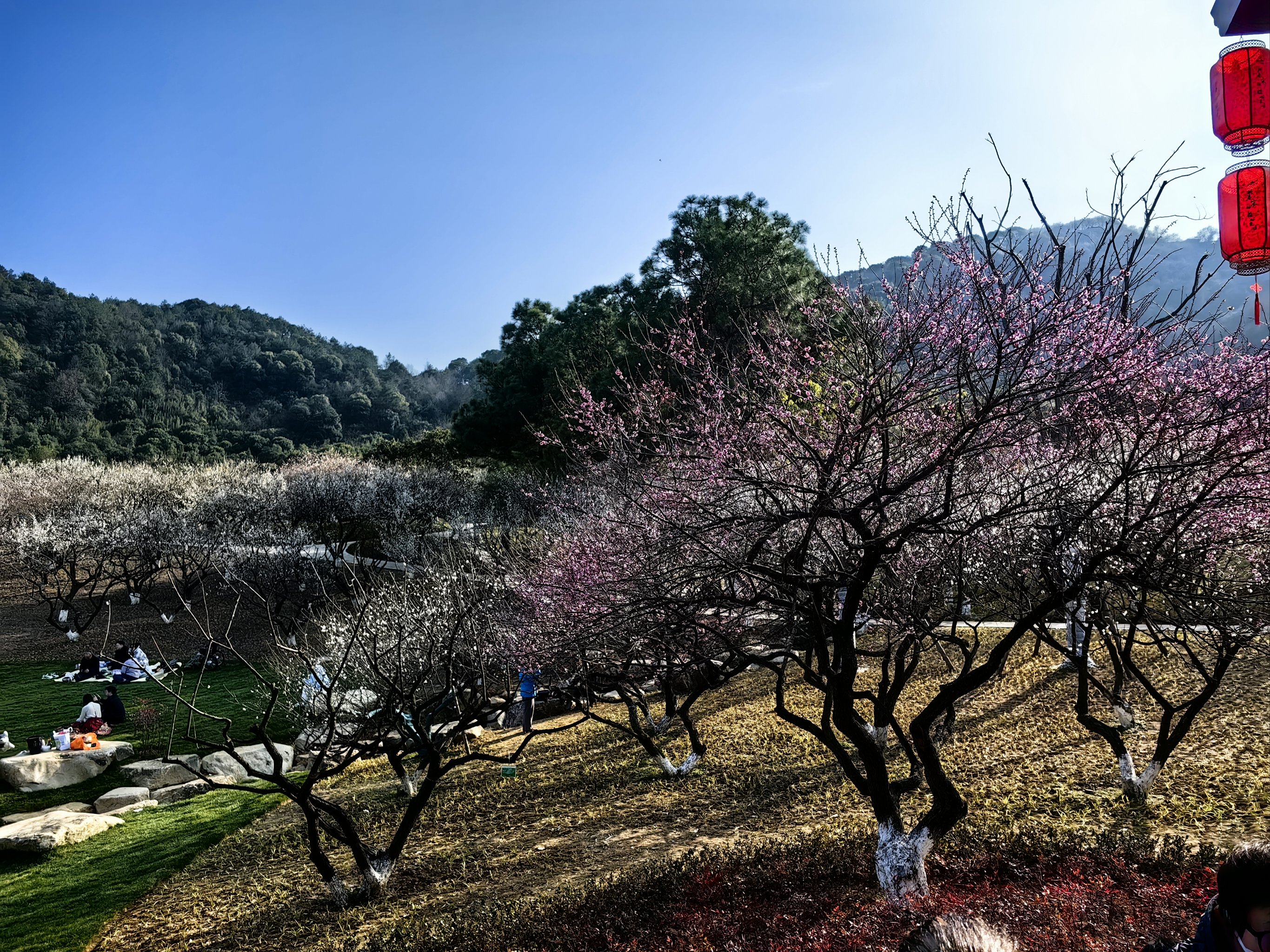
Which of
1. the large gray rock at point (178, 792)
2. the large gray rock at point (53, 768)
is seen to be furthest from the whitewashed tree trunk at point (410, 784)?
the large gray rock at point (53, 768)

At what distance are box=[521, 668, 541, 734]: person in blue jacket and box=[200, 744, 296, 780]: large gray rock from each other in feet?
14.0

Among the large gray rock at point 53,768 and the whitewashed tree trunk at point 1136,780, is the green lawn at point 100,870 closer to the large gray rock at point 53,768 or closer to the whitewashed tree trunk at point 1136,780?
the large gray rock at point 53,768

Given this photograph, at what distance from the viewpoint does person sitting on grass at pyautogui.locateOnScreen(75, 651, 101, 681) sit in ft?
64.3

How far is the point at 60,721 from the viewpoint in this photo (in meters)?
16.3

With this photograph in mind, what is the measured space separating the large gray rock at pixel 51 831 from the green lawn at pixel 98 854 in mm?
127

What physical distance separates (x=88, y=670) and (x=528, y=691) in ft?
49.2

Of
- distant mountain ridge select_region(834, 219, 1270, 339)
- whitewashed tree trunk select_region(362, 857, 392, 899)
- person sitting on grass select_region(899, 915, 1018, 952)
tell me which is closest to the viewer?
person sitting on grass select_region(899, 915, 1018, 952)

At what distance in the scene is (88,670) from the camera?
19.6m

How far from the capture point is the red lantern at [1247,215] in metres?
6.48

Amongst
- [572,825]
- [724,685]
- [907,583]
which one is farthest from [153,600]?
[907,583]

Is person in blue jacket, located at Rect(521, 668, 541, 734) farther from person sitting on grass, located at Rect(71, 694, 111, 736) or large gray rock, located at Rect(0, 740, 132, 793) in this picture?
person sitting on grass, located at Rect(71, 694, 111, 736)

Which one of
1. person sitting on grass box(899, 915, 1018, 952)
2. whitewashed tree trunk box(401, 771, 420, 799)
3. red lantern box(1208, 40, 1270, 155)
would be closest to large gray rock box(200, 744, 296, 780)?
whitewashed tree trunk box(401, 771, 420, 799)

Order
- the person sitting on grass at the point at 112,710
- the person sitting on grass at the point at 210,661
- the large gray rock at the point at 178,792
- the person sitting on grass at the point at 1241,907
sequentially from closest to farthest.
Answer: the person sitting on grass at the point at 1241,907, the large gray rock at the point at 178,792, the person sitting on grass at the point at 112,710, the person sitting on grass at the point at 210,661

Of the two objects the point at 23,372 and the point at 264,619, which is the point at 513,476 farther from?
the point at 23,372
